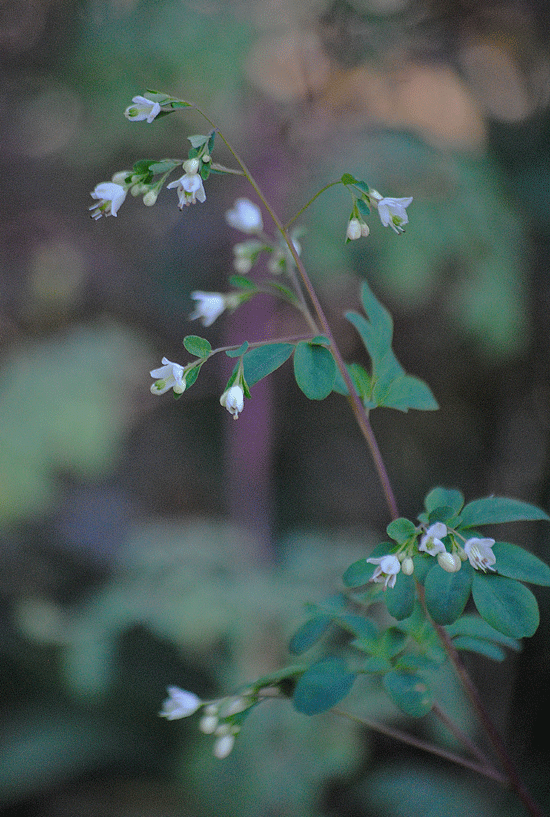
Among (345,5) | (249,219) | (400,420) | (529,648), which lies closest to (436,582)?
(249,219)

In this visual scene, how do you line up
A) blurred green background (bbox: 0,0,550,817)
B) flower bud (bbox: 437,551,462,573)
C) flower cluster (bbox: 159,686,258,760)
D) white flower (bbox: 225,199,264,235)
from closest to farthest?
flower bud (bbox: 437,551,462,573) < flower cluster (bbox: 159,686,258,760) < white flower (bbox: 225,199,264,235) < blurred green background (bbox: 0,0,550,817)

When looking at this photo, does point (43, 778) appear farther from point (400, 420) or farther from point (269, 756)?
point (400, 420)

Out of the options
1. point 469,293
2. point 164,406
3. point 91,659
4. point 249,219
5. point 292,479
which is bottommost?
point 292,479

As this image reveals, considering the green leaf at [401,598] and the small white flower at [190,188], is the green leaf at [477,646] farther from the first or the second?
the small white flower at [190,188]

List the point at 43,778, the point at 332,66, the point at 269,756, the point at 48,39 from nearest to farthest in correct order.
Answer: the point at 269,756 < the point at 43,778 < the point at 332,66 < the point at 48,39

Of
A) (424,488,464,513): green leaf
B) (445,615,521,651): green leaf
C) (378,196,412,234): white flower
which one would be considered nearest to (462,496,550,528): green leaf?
(424,488,464,513): green leaf

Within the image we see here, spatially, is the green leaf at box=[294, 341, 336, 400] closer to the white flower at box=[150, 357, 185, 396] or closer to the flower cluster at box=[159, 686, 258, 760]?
the white flower at box=[150, 357, 185, 396]

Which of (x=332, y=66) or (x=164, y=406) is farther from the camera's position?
(x=164, y=406)
